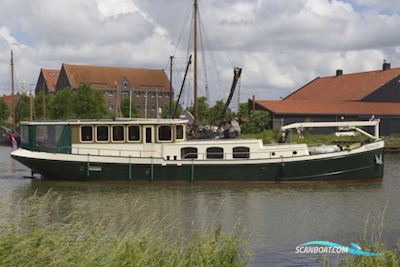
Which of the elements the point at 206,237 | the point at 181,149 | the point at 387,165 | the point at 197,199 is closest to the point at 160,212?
the point at 197,199

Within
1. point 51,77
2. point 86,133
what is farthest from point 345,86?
point 51,77

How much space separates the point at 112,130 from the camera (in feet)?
91.6

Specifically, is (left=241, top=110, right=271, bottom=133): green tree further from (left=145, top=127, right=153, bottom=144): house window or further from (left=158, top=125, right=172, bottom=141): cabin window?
(left=145, top=127, right=153, bottom=144): house window

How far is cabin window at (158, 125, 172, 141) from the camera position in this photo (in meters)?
28.1

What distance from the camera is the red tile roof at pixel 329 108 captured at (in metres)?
62.1

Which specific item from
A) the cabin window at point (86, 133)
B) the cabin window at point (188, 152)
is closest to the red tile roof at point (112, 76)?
the cabin window at point (86, 133)

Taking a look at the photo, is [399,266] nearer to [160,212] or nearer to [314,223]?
[314,223]

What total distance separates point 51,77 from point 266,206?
108653 mm

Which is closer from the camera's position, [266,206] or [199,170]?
[266,206]

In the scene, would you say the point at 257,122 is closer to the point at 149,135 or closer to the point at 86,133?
the point at 149,135

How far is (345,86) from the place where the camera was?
251 feet

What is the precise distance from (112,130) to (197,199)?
6457 millimetres

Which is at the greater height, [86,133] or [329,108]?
[329,108]

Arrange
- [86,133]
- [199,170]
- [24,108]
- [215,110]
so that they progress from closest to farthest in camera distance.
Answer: [199,170], [86,133], [215,110], [24,108]
